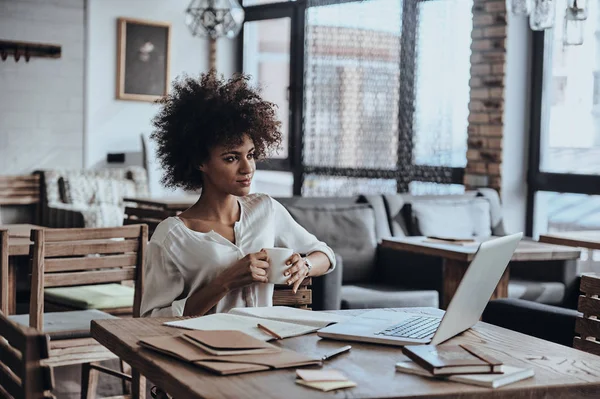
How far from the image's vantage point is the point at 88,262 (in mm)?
3320

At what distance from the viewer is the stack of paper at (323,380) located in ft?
4.84

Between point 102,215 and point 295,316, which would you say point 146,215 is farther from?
point 295,316

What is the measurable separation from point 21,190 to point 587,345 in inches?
218

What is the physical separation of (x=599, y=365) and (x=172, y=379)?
0.81 metres

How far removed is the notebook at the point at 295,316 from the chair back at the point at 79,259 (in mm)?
1318

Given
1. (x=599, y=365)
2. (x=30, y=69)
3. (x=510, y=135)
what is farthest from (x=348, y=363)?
(x=30, y=69)

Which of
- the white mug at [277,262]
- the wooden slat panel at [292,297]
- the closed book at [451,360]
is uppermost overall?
the white mug at [277,262]

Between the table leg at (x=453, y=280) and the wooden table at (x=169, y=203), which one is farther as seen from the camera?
the wooden table at (x=169, y=203)

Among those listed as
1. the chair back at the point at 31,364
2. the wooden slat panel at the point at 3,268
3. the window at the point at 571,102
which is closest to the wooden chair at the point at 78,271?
the wooden slat panel at the point at 3,268

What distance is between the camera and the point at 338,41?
23.0 feet

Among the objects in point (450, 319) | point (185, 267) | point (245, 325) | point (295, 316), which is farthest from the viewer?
point (185, 267)

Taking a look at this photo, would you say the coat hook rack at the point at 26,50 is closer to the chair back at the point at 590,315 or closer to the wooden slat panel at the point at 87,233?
the wooden slat panel at the point at 87,233

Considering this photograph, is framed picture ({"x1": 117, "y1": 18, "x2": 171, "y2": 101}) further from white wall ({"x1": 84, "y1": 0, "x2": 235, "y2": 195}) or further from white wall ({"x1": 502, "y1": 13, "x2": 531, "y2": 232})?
white wall ({"x1": 502, "y1": 13, "x2": 531, "y2": 232})

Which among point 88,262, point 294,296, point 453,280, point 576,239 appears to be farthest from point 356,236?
point 294,296
